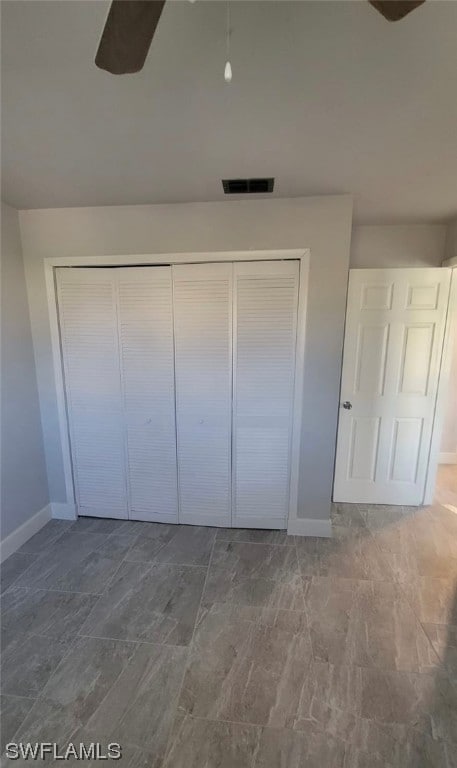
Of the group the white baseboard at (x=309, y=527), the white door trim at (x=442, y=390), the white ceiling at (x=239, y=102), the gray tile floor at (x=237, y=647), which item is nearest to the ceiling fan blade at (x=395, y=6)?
the white ceiling at (x=239, y=102)

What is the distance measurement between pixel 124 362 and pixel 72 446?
82cm

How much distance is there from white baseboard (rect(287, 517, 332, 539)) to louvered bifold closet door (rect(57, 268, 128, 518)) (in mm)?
1327

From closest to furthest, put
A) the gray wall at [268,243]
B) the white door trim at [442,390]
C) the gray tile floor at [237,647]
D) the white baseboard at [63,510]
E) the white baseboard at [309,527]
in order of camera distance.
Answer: the gray tile floor at [237,647], the gray wall at [268,243], the white baseboard at [309,527], the white door trim at [442,390], the white baseboard at [63,510]

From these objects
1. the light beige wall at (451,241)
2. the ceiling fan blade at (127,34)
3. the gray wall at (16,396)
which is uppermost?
the light beige wall at (451,241)

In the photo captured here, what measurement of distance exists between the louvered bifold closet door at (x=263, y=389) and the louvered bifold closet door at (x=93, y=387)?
90 centimetres

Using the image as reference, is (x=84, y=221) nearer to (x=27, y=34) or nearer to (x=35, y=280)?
(x=35, y=280)

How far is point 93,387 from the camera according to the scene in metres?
2.38

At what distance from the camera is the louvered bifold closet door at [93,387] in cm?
226

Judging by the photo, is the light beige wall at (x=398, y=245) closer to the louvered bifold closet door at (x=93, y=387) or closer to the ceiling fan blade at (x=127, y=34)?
the louvered bifold closet door at (x=93, y=387)

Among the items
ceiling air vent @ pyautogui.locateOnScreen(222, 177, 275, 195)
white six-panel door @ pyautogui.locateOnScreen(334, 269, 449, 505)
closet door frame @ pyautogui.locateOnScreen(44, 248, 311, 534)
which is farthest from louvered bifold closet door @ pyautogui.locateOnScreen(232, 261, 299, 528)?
white six-panel door @ pyautogui.locateOnScreen(334, 269, 449, 505)

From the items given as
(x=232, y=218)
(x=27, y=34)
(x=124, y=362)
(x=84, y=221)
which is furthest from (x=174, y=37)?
(x=124, y=362)

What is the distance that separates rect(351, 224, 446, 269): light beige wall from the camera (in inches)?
103

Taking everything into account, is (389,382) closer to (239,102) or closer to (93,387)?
(239,102)

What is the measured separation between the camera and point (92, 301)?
7.41 feet
